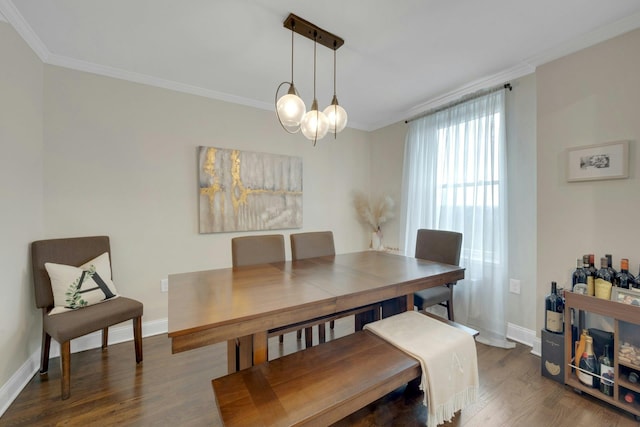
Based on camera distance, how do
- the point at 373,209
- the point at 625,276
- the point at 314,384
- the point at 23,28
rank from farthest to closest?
the point at 373,209 → the point at 23,28 → the point at 625,276 → the point at 314,384

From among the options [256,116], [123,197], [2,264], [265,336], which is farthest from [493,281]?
[2,264]

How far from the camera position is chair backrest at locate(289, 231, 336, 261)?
2428mm

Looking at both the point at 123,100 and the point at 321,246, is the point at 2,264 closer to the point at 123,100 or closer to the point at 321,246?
the point at 123,100

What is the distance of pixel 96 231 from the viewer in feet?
7.76

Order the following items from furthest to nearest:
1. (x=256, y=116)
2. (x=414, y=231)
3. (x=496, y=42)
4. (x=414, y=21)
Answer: (x=414, y=231), (x=256, y=116), (x=496, y=42), (x=414, y=21)

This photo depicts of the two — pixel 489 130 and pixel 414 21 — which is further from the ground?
pixel 414 21

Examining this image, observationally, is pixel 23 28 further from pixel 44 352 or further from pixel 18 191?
pixel 44 352

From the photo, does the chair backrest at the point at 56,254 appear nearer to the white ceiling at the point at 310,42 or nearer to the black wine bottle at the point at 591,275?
the white ceiling at the point at 310,42

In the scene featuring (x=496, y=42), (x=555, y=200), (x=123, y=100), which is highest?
(x=496, y=42)

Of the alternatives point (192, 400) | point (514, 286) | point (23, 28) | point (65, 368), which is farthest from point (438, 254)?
point (23, 28)

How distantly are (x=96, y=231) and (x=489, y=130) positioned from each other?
383 cm

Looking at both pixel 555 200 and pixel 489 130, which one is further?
pixel 489 130

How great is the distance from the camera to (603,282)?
5.68ft

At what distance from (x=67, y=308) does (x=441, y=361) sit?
8.36 ft
